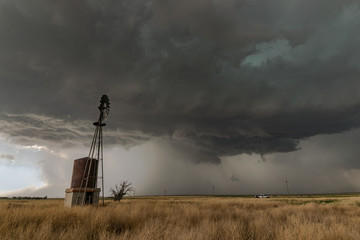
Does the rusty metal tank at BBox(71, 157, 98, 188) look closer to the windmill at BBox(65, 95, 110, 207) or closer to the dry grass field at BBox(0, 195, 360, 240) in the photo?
the windmill at BBox(65, 95, 110, 207)

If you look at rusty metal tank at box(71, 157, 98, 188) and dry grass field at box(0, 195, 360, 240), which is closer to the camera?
dry grass field at box(0, 195, 360, 240)

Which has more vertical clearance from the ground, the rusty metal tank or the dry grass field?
the rusty metal tank

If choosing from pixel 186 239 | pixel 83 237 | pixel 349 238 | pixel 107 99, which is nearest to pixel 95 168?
pixel 107 99

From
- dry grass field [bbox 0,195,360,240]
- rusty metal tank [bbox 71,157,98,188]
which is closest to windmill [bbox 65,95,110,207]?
rusty metal tank [bbox 71,157,98,188]

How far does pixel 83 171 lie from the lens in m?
19.5

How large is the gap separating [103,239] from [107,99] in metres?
19.5

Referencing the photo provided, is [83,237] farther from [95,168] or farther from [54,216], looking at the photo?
[95,168]

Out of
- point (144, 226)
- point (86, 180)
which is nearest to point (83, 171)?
point (86, 180)

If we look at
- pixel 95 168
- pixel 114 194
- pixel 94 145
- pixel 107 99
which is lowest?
pixel 114 194

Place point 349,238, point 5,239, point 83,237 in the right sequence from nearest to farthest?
point 5,239 → point 83,237 → point 349,238

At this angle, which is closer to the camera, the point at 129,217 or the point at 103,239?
the point at 103,239

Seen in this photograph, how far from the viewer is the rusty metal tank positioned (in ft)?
63.4

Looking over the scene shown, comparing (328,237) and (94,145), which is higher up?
(94,145)

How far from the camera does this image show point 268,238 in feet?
19.1
